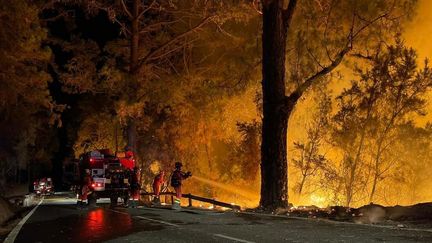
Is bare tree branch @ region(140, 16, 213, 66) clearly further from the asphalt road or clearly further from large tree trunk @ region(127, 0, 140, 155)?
the asphalt road

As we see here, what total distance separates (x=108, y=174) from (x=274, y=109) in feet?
28.8

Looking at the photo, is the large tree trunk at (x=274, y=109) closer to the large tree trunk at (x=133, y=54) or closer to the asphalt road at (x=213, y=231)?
the asphalt road at (x=213, y=231)

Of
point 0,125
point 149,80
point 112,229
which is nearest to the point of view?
point 112,229

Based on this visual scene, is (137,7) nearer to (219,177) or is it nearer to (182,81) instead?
(182,81)

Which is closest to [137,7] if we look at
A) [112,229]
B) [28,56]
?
[28,56]

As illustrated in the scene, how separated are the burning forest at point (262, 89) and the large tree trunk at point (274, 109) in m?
0.03

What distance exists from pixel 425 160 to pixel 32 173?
103128 millimetres

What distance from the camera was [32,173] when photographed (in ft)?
370

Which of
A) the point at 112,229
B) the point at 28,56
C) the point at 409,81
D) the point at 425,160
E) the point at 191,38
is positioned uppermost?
the point at 191,38

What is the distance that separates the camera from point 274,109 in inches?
721

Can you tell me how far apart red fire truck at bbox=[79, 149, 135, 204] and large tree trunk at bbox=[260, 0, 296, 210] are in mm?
7122

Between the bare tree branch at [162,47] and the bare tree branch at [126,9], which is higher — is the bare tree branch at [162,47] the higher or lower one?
the lower one

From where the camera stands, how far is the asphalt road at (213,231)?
10.3m

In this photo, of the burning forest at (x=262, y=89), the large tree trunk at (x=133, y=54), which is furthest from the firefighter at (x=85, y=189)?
the large tree trunk at (x=133, y=54)
